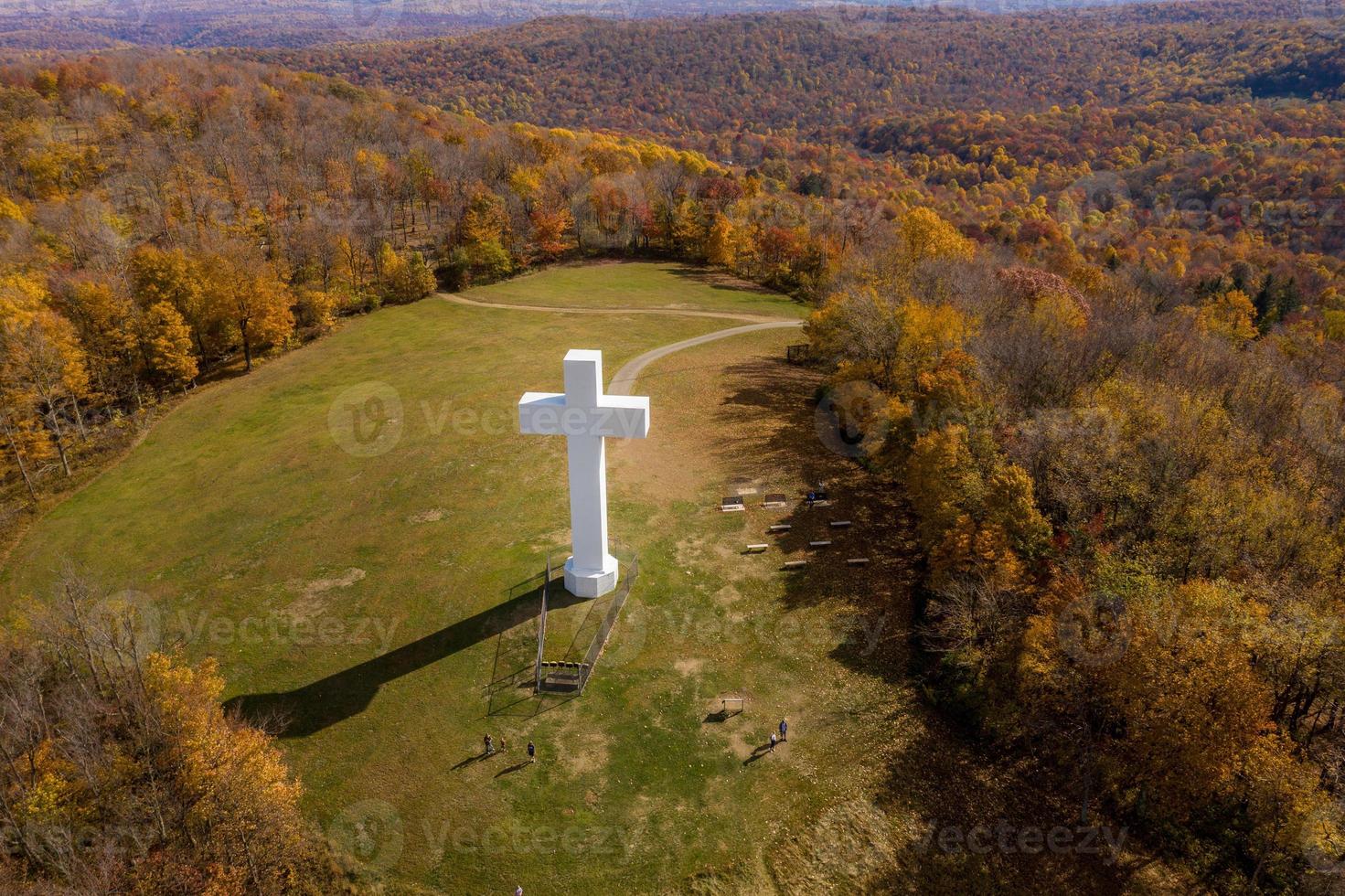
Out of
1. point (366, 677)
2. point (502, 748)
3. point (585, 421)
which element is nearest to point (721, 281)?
point (585, 421)

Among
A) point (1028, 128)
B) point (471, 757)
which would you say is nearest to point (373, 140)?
point (471, 757)

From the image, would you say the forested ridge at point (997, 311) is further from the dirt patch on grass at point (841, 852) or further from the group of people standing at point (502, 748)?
the group of people standing at point (502, 748)

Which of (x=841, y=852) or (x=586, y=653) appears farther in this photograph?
(x=586, y=653)

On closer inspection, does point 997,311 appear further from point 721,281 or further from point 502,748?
point 502,748

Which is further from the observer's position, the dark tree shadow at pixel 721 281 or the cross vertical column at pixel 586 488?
the dark tree shadow at pixel 721 281

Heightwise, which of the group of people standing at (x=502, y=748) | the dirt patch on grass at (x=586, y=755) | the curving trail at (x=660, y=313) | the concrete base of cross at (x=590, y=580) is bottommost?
the dirt patch on grass at (x=586, y=755)

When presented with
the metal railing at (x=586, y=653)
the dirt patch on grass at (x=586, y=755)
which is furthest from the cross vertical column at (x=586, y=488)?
the dirt patch on grass at (x=586, y=755)
